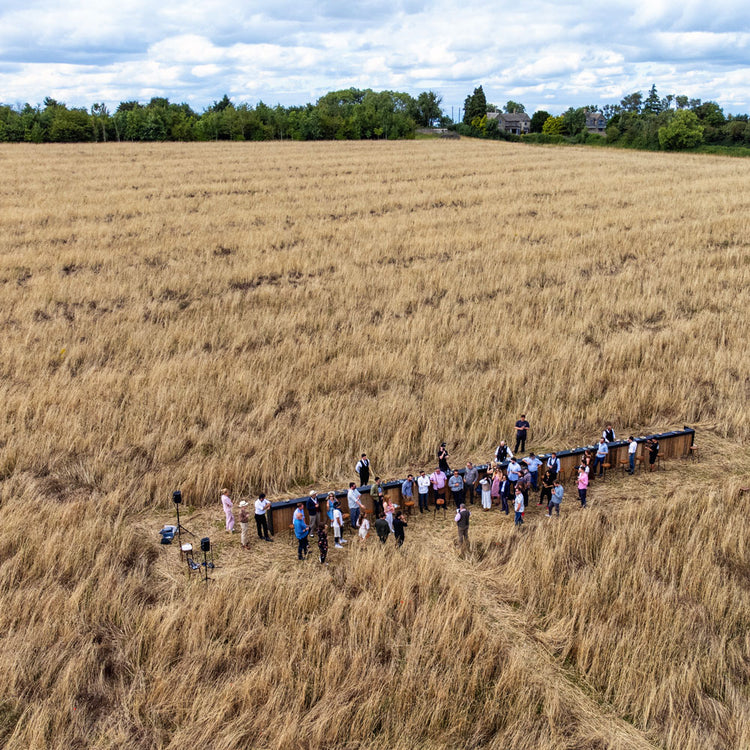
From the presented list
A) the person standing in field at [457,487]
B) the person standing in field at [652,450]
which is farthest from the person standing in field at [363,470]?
the person standing in field at [652,450]

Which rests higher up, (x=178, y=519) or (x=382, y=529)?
(x=178, y=519)

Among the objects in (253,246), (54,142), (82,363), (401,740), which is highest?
(54,142)

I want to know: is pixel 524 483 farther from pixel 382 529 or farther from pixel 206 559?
pixel 206 559

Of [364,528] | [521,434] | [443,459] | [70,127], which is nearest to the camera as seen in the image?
[364,528]

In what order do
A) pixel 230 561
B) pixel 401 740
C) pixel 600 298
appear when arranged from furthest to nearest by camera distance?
pixel 600 298
pixel 230 561
pixel 401 740

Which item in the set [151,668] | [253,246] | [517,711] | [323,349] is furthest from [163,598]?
[253,246]

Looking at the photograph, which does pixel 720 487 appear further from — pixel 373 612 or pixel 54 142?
pixel 54 142

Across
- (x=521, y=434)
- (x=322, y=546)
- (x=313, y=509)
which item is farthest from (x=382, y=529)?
(x=521, y=434)
